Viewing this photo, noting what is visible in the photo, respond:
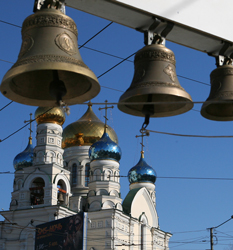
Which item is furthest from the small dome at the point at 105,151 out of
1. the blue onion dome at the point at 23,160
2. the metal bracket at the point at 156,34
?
the metal bracket at the point at 156,34

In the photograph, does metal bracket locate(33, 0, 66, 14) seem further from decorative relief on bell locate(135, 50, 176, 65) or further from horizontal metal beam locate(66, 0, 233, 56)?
decorative relief on bell locate(135, 50, 176, 65)

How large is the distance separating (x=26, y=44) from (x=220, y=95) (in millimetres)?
1595

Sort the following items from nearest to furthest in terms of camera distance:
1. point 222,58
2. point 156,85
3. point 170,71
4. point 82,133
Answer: point 156,85
point 170,71
point 222,58
point 82,133

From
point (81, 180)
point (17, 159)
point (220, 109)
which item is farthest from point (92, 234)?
point (220, 109)

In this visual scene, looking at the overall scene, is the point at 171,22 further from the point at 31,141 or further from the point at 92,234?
the point at 31,141

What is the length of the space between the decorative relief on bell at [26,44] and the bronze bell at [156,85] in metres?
0.76

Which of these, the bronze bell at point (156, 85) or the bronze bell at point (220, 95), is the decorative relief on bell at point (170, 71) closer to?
the bronze bell at point (156, 85)

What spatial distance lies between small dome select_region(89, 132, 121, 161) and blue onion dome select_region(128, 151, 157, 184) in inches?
148

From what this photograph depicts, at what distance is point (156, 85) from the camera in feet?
12.2

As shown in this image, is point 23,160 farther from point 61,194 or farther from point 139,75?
point 139,75

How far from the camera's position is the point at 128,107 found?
393 centimetres

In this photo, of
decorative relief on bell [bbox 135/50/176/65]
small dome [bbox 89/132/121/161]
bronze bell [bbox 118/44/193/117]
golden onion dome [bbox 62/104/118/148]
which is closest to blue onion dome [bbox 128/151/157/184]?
golden onion dome [bbox 62/104/118/148]

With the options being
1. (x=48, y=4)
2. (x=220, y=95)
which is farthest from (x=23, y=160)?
(x=48, y=4)

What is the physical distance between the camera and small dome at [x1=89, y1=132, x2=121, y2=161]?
27.0 meters
